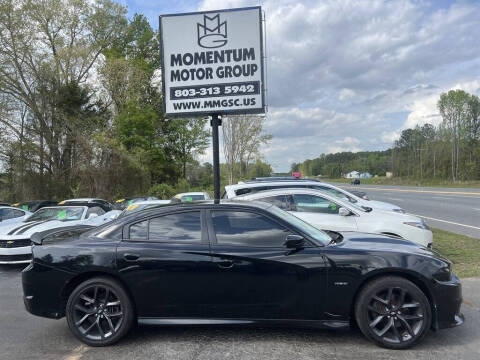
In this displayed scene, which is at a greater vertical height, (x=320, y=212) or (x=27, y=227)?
(x=320, y=212)

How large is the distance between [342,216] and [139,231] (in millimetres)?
4492

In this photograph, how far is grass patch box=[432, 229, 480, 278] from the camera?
22.8 feet

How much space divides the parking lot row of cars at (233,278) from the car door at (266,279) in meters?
0.01

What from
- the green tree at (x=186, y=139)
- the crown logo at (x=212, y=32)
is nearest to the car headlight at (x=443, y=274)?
the crown logo at (x=212, y=32)

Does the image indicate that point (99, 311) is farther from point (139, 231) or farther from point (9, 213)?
point (9, 213)

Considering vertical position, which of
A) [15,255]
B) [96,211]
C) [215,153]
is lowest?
[15,255]

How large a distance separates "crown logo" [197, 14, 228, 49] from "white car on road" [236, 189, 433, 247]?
409 cm

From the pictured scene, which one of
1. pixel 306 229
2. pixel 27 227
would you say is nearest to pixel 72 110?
pixel 27 227

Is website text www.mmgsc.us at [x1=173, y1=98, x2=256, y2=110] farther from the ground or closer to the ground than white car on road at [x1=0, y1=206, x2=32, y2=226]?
farther from the ground

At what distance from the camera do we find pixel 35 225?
9.34 meters

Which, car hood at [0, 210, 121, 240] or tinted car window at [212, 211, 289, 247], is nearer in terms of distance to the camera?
tinted car window at [212, 211, 289, 247]

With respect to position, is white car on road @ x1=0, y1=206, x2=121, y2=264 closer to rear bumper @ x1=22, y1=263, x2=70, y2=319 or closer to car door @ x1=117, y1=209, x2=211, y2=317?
rear bumper @ x1=22, y1=263, x2=70, y2=319

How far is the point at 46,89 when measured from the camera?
31969mm

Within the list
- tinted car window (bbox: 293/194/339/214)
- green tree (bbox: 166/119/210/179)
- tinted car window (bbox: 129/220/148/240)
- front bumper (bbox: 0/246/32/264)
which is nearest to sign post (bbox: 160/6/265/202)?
tinted car window (bbox: 293/194/339/214)
